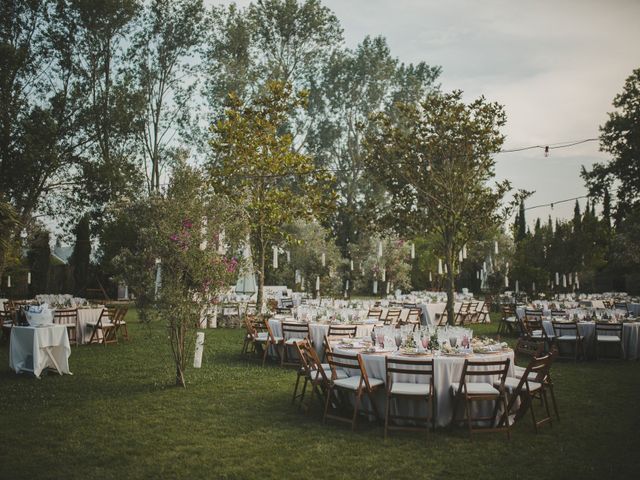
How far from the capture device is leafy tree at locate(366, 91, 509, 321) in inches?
532

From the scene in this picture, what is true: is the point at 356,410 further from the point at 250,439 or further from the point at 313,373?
the point at 250,439

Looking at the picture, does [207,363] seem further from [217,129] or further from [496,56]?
[496,56]

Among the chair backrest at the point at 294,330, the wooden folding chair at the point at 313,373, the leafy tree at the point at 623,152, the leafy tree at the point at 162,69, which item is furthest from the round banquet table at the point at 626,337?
the leafy tree at the point at 162,69

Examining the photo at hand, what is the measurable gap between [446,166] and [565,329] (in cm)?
513

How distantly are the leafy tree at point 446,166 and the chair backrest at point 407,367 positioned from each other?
27.9 ft

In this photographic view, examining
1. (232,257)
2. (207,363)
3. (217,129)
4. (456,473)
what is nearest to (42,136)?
(217,129)

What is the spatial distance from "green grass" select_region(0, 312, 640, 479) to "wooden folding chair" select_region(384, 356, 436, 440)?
19 cm

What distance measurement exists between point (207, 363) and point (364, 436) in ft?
16.4

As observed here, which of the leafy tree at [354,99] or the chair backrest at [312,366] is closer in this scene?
the chair backrest at [312,366]

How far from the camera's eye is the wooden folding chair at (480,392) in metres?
5.42

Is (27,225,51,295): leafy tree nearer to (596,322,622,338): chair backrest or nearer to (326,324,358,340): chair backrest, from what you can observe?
(326,324,358,340): chair backrest

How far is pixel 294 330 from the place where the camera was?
972 cm

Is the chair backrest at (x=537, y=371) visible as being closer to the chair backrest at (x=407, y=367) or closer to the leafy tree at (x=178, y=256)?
the chair backrest at (x=407, y=367)

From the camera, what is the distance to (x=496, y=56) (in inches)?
542
